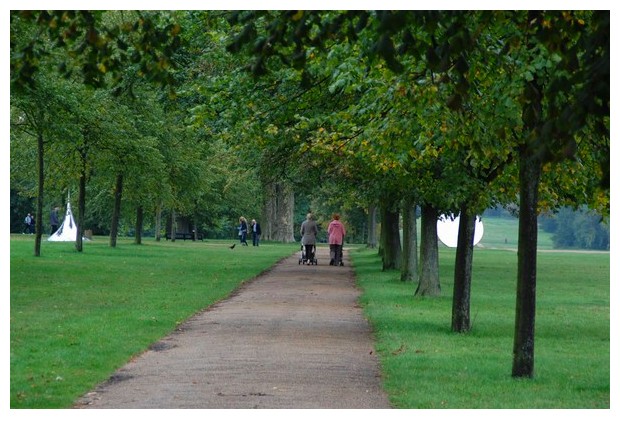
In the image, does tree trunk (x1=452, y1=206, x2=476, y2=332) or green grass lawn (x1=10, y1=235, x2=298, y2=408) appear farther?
tree trunk (x1=452, y1=206, x2=476, y2=332)

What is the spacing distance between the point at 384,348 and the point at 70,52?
6.51 metres

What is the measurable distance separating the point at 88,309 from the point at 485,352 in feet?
25.0

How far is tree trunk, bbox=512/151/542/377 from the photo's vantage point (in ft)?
41.0

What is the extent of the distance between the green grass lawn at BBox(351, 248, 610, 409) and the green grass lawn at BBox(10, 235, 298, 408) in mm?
2931

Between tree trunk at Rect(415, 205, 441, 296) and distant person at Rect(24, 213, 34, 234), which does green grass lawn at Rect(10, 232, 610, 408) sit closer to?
tree trunk at Rect(415, 205, 441, 296)

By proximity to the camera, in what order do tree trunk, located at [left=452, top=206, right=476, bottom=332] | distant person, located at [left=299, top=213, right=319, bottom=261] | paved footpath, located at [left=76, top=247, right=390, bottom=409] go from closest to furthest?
paved footpath, located at [left=76, top=247, right=390, bottom=409] < tree trunk, located at [left=452, top=206, right=476, bottom=332] < distant person, located at [left=299, top=213, right=319, bottom=261]

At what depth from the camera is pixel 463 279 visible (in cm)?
1791

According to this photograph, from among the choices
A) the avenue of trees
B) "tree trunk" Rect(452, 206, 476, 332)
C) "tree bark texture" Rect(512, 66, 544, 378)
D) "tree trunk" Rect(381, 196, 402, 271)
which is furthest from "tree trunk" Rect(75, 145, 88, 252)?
"tree bark texture" Rect(512, 66, 544, 378)

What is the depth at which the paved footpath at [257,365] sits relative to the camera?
10406 mm

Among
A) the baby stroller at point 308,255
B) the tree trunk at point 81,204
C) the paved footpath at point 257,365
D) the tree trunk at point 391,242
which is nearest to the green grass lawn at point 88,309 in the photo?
the paved footpath at point 257,365

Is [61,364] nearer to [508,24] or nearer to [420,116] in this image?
[420,116]

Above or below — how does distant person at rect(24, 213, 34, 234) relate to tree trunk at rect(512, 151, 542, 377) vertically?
above

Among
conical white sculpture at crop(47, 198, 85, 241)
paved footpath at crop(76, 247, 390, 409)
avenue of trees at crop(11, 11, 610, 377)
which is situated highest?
avenue of trees at crop(11, 11, 610, 377)

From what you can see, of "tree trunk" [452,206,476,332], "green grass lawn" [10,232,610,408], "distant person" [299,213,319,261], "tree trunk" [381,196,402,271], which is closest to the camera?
"green grass lawn" [10,232,610,408]
